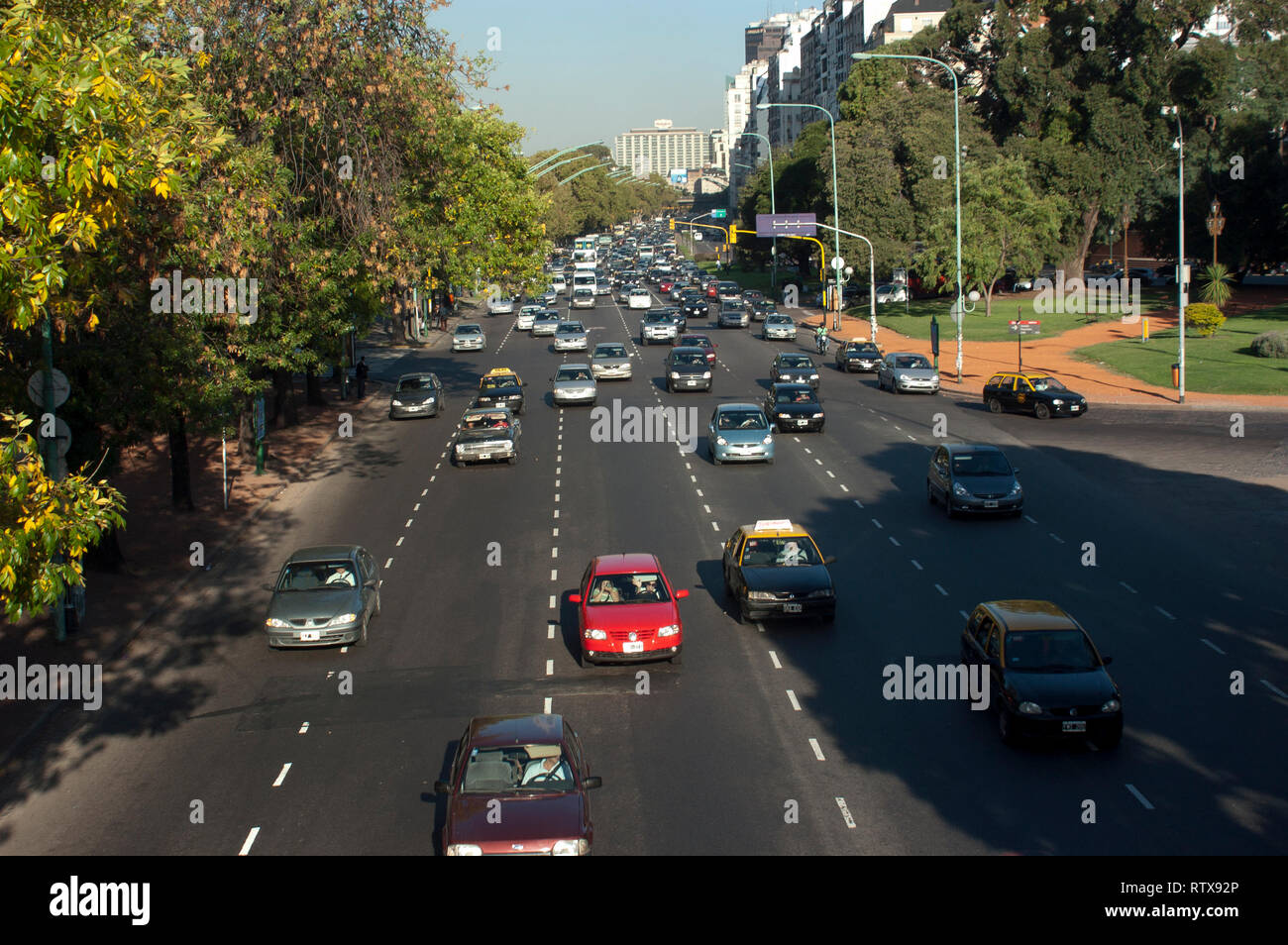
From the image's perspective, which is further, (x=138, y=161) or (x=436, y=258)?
(x=436, y=258)

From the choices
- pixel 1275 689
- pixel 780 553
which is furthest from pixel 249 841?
pixel 1275 689

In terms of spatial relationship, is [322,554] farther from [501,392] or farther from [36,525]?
[501,392]

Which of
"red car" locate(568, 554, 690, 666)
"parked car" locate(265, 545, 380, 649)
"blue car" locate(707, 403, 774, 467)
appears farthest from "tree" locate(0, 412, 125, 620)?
"blue car" locate(707, 403, 774, 467)

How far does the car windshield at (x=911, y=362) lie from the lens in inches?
1793

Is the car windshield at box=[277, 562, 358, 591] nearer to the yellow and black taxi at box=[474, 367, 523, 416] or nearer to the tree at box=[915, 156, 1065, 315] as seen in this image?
the yellow and black taxi at box=[474, 367, 523, 416]

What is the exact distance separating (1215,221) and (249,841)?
63886 mm

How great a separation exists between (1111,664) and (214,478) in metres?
22.7

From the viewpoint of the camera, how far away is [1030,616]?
15.9 metres

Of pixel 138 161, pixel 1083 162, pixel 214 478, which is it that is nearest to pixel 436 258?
pixel 214 478

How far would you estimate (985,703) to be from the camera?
1561 cm

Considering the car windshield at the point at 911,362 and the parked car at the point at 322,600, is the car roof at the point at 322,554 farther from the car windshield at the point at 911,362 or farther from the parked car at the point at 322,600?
the car windshield at the point at 911,362

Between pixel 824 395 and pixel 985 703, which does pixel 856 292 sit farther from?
pixel 985 703

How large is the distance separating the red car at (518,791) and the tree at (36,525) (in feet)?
12.6

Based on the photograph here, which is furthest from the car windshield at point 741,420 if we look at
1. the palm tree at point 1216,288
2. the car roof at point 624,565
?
the palm tree at point 1216,288
